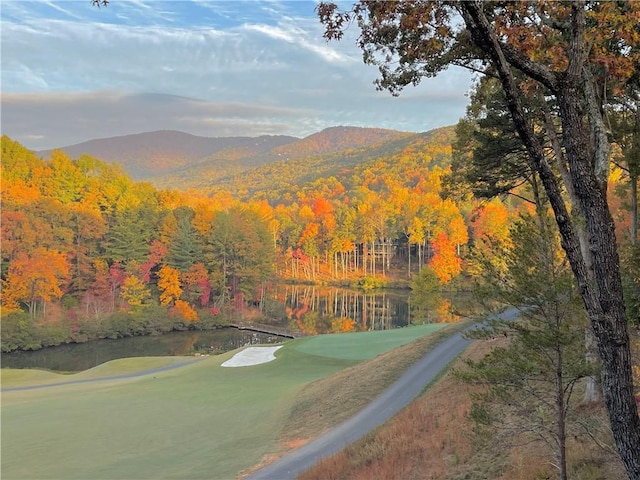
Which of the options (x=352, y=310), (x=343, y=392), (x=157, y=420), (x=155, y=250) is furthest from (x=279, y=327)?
(x=343, y=392)

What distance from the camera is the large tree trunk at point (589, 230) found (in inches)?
185

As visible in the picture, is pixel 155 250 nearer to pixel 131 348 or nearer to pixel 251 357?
pixel 131 348

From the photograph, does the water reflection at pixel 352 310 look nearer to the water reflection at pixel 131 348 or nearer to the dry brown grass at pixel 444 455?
the water reflection at pixel 131 348

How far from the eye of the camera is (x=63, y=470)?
532 inches

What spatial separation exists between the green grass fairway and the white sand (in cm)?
91

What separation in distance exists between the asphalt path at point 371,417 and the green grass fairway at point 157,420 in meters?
1.23

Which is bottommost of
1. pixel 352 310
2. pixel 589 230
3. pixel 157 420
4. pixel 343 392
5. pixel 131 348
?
pixel 131 348

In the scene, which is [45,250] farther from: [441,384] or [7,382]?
[441,384]

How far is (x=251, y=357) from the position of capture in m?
30.6

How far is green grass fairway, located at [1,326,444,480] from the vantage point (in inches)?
542

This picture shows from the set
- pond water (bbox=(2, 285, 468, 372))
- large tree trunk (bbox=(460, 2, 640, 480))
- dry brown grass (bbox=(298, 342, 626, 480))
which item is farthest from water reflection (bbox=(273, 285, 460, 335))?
large tree trunk (bbox=(460, 2, 640, 480))

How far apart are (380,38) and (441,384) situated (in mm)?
12801

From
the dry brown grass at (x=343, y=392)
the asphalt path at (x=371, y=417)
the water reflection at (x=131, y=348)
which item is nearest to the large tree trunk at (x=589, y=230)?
the asphalt path at (x=371, y=417)

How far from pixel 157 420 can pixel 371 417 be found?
27.6ft
